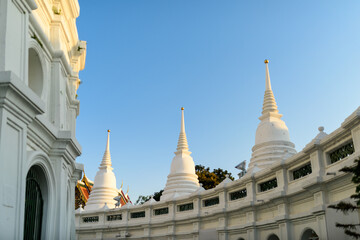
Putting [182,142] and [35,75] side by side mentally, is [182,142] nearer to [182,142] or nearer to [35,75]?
[182,142]

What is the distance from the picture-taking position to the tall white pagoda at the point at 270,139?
25938 millimetres

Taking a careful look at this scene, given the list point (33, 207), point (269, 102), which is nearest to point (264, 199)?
point (269, 102)

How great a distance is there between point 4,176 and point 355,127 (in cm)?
1125

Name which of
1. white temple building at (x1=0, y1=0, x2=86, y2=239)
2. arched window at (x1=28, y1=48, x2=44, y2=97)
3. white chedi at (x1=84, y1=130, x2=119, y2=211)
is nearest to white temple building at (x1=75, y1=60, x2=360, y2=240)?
white chedi at (x1=84, y1=130, x2=119, y2=211)

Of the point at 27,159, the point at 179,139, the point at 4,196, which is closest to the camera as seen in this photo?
the point at 4,196

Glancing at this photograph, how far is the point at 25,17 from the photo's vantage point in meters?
13.9

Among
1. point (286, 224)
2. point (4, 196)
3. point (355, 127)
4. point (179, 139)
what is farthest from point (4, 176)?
point (179, 139)

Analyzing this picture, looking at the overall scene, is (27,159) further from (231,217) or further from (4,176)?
(231,217)

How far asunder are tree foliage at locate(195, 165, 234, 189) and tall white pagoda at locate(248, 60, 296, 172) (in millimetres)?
17717

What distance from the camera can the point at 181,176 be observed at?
112 feet

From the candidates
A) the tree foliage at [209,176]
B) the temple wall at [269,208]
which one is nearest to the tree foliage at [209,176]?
the tree foliage at [209,176]

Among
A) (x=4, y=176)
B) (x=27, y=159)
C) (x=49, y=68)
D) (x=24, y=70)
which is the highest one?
(x=49, y=68)

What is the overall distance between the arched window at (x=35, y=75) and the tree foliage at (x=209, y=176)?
30330 mm

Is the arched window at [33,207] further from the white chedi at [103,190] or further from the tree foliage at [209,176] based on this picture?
the tree foliage at [209,176]
